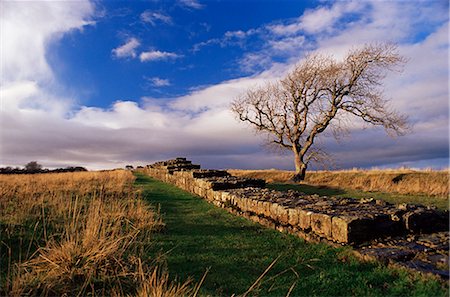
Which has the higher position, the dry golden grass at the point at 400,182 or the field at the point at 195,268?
the dry golden grass at the point at 400,182

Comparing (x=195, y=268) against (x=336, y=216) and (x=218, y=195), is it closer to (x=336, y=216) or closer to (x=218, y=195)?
(x=336, y=216)

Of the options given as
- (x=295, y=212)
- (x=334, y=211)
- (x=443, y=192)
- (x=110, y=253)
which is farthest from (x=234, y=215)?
(x=443, y=192)

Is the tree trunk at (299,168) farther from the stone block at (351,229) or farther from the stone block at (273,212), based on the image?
the stone block at (351,229)

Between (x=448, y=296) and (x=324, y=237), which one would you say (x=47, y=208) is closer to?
(x=324, y=237)

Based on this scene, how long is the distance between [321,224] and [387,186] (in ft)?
33.3

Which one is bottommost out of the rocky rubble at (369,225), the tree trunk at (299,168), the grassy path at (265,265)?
the grassy path at (265,265)

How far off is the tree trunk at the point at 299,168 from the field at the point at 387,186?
120cm

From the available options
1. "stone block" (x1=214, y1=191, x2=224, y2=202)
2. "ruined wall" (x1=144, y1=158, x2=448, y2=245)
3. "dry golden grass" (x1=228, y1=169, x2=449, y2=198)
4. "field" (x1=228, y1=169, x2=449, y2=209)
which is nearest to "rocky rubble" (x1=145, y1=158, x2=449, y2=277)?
"ruined wall" (x1=144, y1=158, x2=448, y2=245)

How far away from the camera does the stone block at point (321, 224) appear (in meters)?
5.82

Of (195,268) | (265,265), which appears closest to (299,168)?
(265,265)

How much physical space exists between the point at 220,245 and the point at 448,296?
11.9 ft

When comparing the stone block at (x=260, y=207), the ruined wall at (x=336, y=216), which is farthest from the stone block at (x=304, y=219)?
the stone block at (x=260, y=207)

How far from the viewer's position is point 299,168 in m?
21.3

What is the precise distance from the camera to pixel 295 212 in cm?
675
